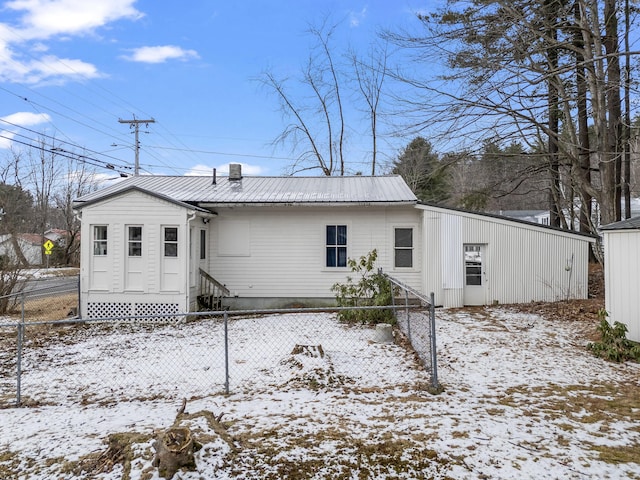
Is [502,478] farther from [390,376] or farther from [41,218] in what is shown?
[41,218]

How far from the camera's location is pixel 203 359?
674 cm

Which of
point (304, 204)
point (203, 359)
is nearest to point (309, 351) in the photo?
point (203, 359)

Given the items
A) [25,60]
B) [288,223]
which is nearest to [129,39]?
[25,60]

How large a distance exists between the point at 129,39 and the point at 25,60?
530cm

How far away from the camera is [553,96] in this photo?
11.3 metres

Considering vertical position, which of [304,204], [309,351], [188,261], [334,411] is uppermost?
[304,204]

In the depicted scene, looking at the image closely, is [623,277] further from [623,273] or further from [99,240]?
[99,240]

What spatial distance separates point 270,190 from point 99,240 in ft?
17.2

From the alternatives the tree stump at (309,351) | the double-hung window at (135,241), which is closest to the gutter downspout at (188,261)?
the double-hung window at (135,241)

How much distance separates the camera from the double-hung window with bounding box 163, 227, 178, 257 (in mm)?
10609

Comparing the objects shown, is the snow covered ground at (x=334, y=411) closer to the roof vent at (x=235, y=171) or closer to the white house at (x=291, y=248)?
the white house at (x=291, y=248)

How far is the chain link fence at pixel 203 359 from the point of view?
5.25 metres

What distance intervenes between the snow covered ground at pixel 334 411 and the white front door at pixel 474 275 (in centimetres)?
335

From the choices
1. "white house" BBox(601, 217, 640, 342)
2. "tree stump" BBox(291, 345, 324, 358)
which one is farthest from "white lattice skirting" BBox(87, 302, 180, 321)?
"white house" BBox(601, 217, 640, 342)
